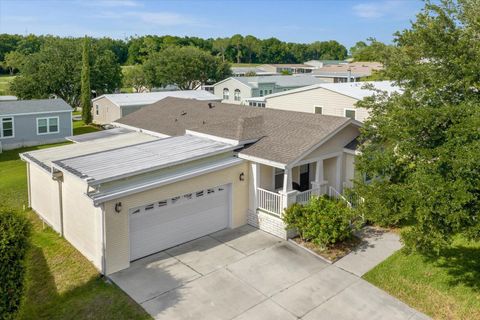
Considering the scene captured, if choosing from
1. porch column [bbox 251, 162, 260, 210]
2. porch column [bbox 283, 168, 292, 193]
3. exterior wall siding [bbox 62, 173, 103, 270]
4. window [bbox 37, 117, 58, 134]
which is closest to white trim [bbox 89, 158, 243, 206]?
exterior wall siding [bbox 62, 173, 103, 270]

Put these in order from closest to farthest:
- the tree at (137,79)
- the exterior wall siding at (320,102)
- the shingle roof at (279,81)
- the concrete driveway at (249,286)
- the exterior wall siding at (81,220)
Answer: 1. the concrete driveway at (249,286)
2. the exterior wall siding at (81,220)
3. the exterior wall siding at (320,102)
4. the shingle roof at (279,81)
5. the tree at (137,79)

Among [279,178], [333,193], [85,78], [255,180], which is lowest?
[333,193]

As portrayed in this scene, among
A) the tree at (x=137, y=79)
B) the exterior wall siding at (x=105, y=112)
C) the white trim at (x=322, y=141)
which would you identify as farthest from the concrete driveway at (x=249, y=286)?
the tree at (x=137, y=79)

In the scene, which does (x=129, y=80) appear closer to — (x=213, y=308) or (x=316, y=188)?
(x=316, y=188)

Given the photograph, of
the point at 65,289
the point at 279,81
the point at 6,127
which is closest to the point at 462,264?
the point at 65,289

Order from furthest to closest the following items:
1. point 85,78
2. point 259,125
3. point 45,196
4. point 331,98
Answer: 1. point 85,78
2. point 331,98
3. point 259,125
4. point 45,196

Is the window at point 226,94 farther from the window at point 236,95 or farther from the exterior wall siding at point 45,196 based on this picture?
the exterior wall siding at point 45,196

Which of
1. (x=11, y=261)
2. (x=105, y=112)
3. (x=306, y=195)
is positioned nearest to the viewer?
(x=11, y=261)

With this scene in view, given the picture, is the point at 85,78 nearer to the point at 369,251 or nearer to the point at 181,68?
the point at 181,68
